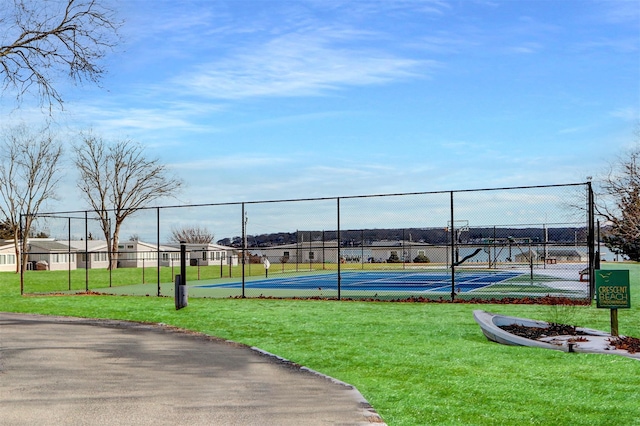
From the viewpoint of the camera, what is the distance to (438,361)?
8797 mm

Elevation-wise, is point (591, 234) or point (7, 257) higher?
point (591, 234)

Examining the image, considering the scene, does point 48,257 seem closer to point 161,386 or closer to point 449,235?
point 449,235

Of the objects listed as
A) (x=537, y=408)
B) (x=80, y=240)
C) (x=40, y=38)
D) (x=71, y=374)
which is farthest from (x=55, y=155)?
(x=537, y=408)

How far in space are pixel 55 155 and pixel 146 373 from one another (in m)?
51.4

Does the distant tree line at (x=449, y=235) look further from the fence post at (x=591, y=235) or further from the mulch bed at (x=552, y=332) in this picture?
the mulch bed at (x=552, y=332)

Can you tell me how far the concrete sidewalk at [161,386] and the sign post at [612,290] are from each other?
5.16m

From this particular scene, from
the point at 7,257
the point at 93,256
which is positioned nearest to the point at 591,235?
the point at 7,257

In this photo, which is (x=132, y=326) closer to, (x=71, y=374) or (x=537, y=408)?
(x=71, y=374)

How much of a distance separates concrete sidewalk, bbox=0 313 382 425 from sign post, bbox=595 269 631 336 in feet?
16.9

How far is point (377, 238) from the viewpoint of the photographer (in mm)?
55062

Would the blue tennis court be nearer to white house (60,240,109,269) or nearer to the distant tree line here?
the distant tree line

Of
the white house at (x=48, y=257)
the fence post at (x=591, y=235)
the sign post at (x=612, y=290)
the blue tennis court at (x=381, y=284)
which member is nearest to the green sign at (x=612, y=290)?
the sign post at (x=612, y=290)

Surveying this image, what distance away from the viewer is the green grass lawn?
621 centimetres

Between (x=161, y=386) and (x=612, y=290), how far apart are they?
7.14m
